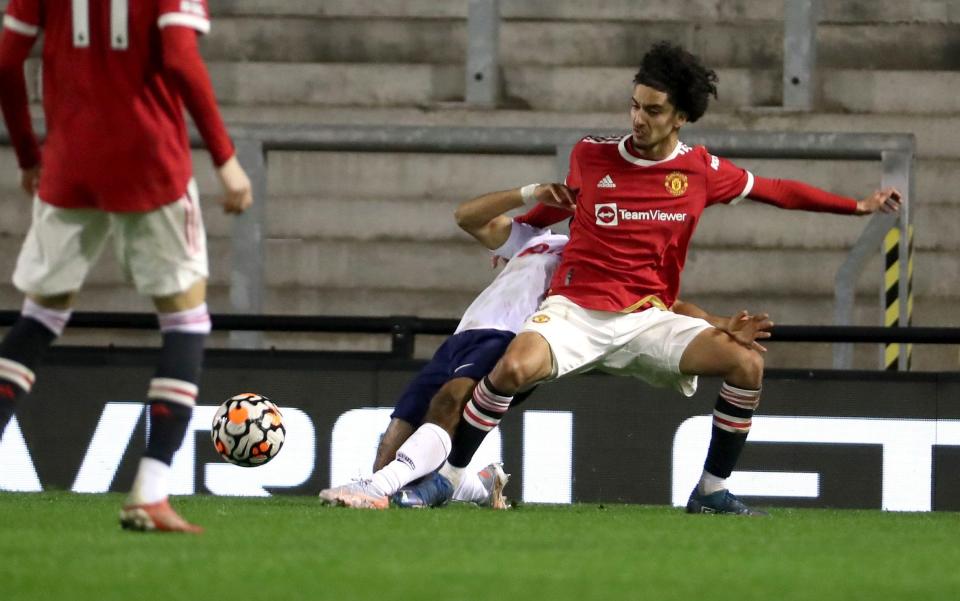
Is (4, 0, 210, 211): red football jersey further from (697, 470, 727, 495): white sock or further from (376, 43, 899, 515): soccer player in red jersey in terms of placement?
(697, 470, 727, 495): white sock

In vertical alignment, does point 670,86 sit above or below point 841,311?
above

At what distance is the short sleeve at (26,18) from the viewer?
199 inches

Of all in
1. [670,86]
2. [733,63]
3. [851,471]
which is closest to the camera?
[670,86]

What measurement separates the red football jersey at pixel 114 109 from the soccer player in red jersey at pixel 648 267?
2145 mm

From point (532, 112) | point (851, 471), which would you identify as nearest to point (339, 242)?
point (532, 112)

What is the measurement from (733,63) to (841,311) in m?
3.46

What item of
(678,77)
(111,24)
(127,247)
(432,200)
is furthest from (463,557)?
(432,200)

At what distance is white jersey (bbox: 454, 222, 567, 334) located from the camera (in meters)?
7.31

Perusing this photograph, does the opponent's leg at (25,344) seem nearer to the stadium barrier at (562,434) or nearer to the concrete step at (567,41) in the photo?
the stadium barrier at (562,434)

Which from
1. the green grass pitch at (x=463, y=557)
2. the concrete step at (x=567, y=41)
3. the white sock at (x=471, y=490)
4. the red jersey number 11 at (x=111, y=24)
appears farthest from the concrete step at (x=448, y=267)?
the red jersey number 11 at (x=111, y=24)

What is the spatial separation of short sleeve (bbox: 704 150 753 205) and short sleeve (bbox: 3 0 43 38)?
2.96m

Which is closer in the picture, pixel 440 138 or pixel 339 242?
pixel 440 138

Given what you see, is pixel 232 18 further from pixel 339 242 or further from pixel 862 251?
pixel 862 251

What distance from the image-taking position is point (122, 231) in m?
5.02
